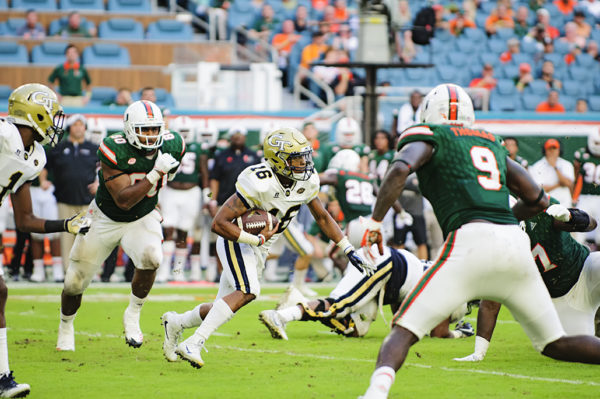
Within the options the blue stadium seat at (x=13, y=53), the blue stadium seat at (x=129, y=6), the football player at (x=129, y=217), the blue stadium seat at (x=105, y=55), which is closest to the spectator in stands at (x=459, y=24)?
the blue stadium seat at (x=129, y=6)

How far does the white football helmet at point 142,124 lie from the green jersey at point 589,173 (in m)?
7.05

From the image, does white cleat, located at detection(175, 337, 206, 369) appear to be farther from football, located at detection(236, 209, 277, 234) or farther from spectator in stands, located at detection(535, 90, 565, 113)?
spectator in stands, located at detection(535, 90, 565, 113)

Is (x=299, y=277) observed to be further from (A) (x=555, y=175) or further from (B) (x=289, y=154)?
(B) (x=289, y=154)

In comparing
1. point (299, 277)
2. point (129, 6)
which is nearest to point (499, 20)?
point (129, 6)

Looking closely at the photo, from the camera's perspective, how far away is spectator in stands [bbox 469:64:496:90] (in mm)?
16344

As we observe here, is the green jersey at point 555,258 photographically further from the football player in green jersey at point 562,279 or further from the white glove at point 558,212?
the white glove at point 558,212

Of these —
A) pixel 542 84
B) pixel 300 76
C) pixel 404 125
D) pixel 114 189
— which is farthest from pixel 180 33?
pixel 114 189

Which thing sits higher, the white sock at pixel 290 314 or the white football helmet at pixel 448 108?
the white football helmet at pixel 448 108

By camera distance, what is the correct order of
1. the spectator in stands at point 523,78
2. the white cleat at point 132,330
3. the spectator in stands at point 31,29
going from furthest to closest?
1. the spectator in stands at point 523,78
2. the spectator in stands at point 31,29
3. the white cleat at point 132,330

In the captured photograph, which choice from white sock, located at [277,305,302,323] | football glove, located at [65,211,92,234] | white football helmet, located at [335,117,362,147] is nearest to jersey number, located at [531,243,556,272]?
white sock, located at [277,305,302,323]

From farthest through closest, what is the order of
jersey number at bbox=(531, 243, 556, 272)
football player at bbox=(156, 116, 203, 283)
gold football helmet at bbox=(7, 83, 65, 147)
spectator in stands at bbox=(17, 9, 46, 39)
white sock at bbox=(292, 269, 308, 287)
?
spectator in stands at bbox=(17, 9, 46, 39) → football player at bbox=(156, 116, 203, 283) → white sock at bbox=(292, 269, 308, 287) → jersey number at bbox=(531, 243, 556, 272) → gold football helmet at bbox=(7, 83, 65, 147)

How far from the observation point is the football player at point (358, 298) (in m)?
7.32

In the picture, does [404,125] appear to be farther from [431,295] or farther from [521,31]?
[431,295]

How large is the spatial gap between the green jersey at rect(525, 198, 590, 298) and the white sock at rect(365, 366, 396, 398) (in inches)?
91.2
